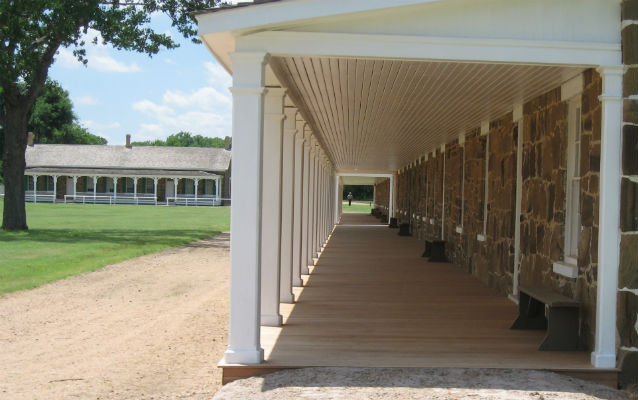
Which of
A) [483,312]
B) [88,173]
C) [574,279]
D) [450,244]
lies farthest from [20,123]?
[88,173]

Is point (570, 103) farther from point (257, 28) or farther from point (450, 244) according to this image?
point (450, 244)

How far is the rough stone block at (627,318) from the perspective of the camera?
5129 mm

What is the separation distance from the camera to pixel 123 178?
4759 centimetres

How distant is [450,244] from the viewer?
13.3 metres

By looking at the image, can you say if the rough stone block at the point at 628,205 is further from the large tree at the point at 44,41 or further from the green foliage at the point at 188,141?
the green foliage at the point at 188,141

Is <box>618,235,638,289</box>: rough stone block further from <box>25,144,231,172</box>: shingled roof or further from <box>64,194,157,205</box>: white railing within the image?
<box>25,144,231,172</box>: shingled roof

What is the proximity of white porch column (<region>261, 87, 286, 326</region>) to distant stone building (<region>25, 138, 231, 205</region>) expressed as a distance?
4060 cm

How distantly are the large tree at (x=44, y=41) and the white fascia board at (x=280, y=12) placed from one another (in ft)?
52.2

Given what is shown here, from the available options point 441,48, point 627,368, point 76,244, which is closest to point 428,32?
point 441,48

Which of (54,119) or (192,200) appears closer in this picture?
(192,200)

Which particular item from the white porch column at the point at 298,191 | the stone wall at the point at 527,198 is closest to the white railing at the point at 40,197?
the stone wall at the point at 527,198

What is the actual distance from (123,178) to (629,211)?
1799 inches

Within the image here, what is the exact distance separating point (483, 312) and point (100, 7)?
17.4 metres

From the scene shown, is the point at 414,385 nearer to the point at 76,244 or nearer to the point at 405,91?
the point at 405,91
